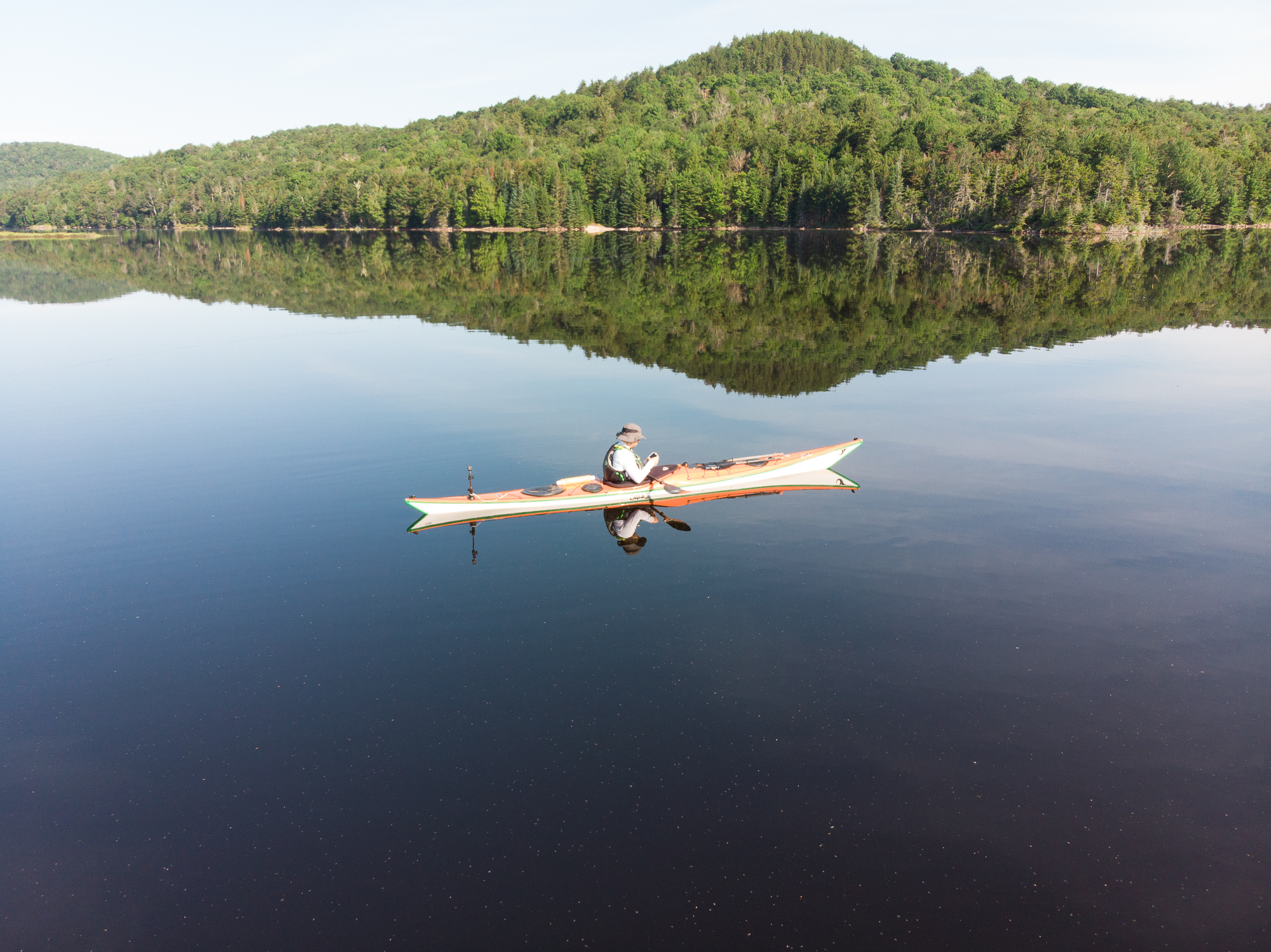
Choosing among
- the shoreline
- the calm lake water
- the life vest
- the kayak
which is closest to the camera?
the calm lake water

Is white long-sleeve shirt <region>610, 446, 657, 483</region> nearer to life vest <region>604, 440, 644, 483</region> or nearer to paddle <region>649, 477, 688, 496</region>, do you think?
life vest <region>604, 440, 644, 483</region>

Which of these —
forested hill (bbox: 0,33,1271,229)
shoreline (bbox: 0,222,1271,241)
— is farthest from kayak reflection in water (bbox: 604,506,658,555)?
forested hill (bbox: 0,33,1271,229)

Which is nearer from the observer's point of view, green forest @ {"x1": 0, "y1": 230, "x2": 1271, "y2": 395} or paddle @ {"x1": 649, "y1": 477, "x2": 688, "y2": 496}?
paddle @ {"x1": 649, "y1": 477, "x2": 688, "y2": 496}

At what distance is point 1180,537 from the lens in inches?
542

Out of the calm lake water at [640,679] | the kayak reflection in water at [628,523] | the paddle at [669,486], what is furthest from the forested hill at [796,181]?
the kayak reflection in water at [628,523]

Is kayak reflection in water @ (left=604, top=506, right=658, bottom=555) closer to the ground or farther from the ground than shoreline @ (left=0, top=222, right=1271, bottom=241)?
closer to the ground

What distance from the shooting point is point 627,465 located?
49.7 ft

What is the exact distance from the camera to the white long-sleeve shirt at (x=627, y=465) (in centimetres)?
1512

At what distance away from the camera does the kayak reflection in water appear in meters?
13.8

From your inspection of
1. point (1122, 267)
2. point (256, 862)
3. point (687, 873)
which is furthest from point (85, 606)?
point (1122, 267)

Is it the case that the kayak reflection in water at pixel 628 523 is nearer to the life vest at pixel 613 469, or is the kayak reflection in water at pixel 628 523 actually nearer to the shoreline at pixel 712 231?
the life vest at pixel 613 469

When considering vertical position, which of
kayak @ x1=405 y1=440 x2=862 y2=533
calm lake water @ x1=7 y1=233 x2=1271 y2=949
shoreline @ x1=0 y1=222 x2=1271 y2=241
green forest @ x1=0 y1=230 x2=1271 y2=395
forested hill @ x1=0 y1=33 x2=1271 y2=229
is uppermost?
forested hill @ x1=0 y1=33 x2=1271 y2=229

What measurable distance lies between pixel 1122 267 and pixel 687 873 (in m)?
63.9

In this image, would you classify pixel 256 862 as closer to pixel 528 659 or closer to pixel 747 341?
pixel 528 659
